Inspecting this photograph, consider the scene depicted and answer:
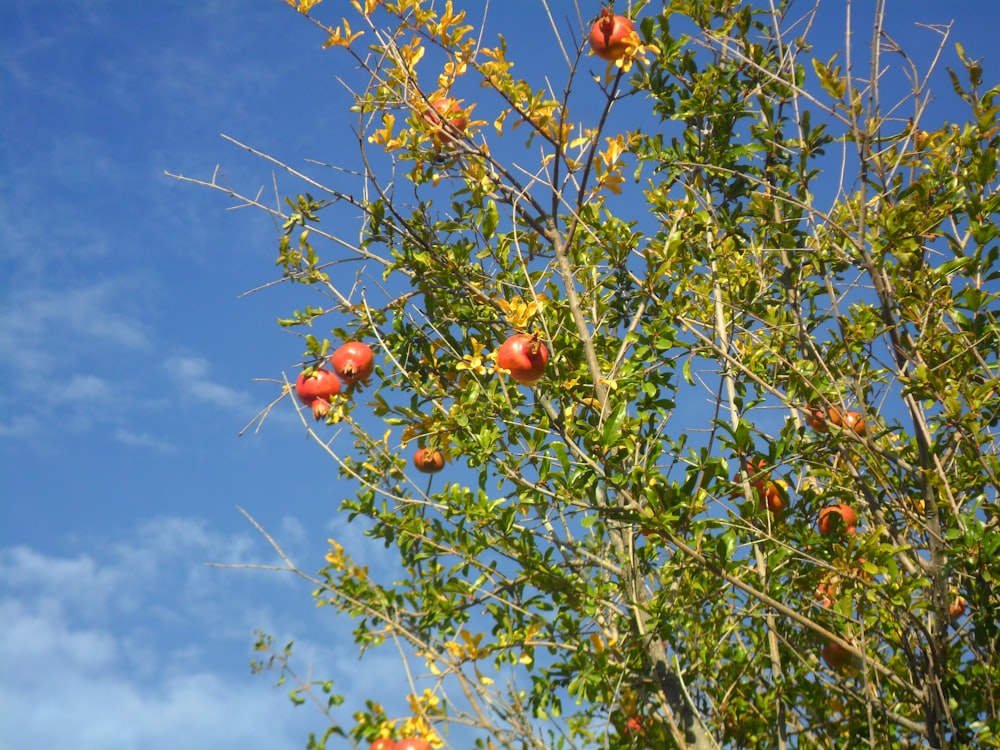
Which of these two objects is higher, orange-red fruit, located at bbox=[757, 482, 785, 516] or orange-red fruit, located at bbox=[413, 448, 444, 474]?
orange-red fruit, located at bbox=[413, 448, 444, 474]

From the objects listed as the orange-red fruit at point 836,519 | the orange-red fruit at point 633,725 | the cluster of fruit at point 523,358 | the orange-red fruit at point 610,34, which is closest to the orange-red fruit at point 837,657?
the orange-red fruit at point 836,519

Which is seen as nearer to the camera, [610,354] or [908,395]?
[908,395]

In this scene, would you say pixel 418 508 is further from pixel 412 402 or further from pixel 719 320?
pixel 719 320

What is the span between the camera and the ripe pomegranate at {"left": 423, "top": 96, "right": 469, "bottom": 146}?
321cm

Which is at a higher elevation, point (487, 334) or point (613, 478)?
point (487, 334)

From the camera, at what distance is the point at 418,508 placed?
345 cm

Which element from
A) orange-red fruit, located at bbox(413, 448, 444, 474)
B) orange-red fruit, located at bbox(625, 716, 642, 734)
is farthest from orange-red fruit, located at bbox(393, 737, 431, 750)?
orange-red fruit, located at bbox(413, 448, 444, 474)

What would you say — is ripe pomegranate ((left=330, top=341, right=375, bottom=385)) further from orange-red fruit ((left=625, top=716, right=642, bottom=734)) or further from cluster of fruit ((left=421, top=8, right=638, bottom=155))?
orange-red fruit ((left=625, top=716, right=642, bottom=734))

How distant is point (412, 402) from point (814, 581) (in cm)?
158

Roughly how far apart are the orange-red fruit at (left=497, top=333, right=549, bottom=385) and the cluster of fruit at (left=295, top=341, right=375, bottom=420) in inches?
32.5

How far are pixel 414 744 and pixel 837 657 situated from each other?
1.52 m

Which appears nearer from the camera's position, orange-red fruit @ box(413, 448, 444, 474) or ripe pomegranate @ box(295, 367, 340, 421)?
ripe pomegranate @ box(295, 367, 340, 421)

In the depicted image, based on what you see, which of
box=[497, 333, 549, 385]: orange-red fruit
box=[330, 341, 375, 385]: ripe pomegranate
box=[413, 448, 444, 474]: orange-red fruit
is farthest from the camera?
box=[413, 448, 444, 474]: orange-red fruit

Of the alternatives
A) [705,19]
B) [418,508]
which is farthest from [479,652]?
[705,19]
